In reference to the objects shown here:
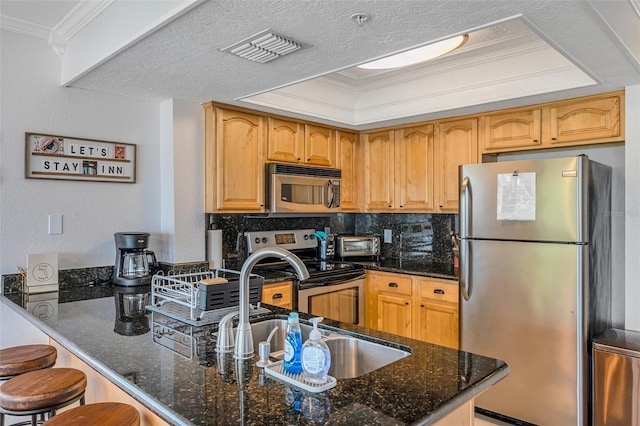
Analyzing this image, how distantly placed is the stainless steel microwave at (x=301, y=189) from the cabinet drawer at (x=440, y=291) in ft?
3.65

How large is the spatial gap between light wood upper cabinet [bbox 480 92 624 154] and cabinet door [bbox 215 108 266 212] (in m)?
1.80

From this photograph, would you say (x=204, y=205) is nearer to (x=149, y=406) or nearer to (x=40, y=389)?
(x=40, y=389)

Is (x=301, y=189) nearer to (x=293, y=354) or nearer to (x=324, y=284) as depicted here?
(x=324, y=284)

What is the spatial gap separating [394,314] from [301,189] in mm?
1316

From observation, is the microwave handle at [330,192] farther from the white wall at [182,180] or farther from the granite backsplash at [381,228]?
the white wall at [182,180]

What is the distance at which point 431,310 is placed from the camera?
3.43m

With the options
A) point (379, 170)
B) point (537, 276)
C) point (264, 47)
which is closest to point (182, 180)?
point (264, 47)

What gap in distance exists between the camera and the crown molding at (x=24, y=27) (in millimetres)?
2539

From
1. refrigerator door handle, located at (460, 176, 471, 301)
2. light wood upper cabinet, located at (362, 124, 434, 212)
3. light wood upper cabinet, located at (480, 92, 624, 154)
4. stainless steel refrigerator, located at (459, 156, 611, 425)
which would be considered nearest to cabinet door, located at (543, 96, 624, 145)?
light wood upper cabinet, located at (480, 92, 624, 154)

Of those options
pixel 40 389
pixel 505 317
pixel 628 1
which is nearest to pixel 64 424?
pixel 40 389

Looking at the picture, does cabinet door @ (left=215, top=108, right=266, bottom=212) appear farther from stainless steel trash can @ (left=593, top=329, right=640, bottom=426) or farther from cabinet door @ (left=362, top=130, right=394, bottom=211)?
stainless steel trash can @ (left=593, top=329, right=640, bottom=426)

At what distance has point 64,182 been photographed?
280 centimetres

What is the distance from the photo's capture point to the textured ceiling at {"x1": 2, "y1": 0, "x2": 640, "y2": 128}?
1.71 meters

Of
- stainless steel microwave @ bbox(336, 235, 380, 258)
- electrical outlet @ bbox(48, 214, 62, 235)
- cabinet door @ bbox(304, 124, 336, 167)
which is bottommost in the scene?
stainless steel microwave @ bbox(336, 235, 380, 258)
